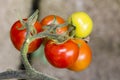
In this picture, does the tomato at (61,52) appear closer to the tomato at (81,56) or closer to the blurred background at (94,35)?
the tomato at (81,56)

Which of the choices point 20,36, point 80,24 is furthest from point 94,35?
point 20,36

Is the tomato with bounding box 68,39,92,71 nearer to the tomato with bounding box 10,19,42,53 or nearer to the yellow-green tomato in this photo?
the yellow-green tomato

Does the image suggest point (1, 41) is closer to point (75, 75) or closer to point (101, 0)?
point (75, 75)

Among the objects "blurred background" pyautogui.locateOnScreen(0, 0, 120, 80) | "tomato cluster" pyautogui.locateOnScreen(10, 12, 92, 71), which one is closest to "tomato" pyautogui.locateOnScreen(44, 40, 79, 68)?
"tomato cluster" pyautogui.locateOnScreen(10, 12, 92, 71)

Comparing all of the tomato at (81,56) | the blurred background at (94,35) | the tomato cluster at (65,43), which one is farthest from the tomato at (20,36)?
the blurred background at (94,35)

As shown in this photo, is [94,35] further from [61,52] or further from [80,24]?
[61,52]

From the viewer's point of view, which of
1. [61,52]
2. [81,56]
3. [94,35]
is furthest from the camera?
[94,35]

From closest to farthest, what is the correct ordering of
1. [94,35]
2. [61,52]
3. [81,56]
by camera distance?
[61,52] → [81,56] → [94,35]

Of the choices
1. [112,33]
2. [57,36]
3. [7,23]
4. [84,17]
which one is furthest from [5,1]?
[57,36]
